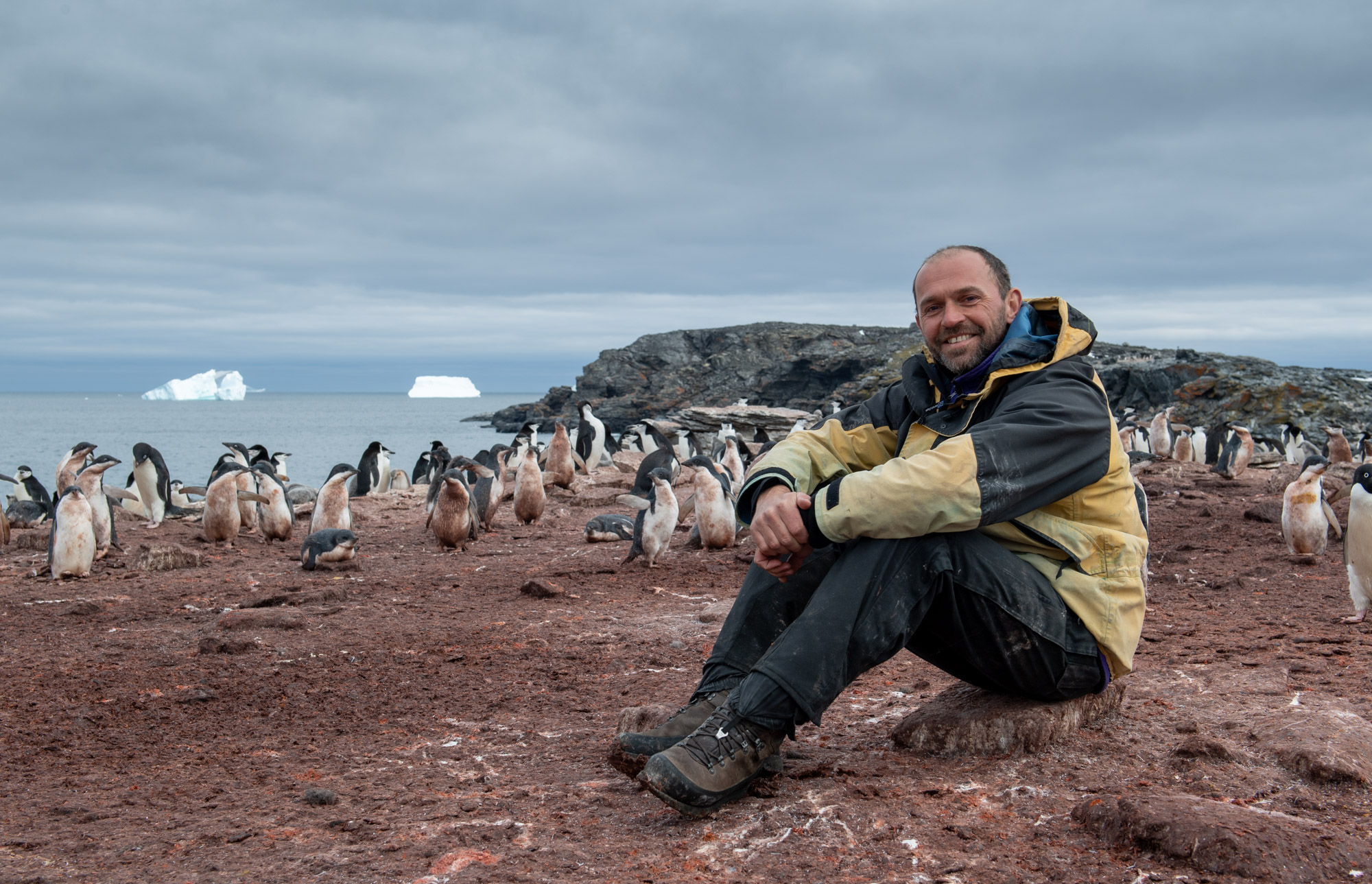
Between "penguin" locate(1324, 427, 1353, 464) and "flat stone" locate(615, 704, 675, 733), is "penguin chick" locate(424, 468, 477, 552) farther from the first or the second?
"penguin" locate(1324, 427, 1353, 464)

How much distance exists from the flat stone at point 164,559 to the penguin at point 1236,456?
14.1m

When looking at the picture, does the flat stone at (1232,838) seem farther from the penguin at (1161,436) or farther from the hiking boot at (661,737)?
the penguin at (1161,436)

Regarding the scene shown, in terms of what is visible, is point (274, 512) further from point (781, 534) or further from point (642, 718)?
point (781, 534)

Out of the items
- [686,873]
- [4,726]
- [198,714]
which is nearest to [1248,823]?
[686,873]

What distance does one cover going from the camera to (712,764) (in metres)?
2.42

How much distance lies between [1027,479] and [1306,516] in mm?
6108

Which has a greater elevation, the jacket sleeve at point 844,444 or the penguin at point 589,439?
the jacket sleeve at point 844,444

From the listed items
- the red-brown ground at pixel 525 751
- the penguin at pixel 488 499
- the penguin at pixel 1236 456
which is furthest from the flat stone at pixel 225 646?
the penguin at pixel 1236 456

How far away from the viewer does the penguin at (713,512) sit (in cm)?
913

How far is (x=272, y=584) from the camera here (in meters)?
7.38

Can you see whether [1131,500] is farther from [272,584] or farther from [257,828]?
[272,584]

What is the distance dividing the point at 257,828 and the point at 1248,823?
254cm

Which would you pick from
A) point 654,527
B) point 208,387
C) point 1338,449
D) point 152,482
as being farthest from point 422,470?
point 208,387

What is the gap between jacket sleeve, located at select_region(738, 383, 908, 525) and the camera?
3033 millimetres
